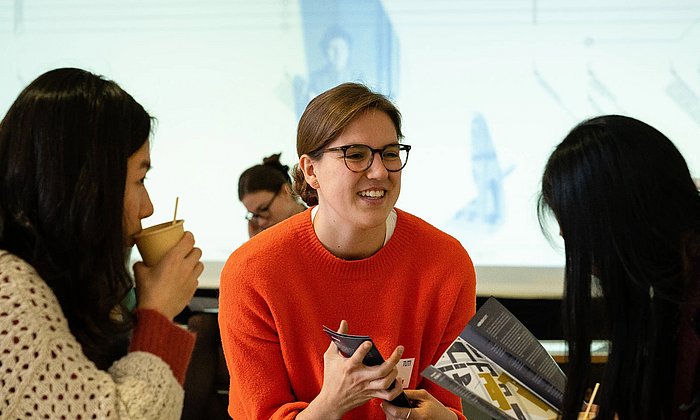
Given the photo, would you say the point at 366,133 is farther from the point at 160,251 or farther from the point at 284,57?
the point at 284,57

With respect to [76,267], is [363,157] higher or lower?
higher

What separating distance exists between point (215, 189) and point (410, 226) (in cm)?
206

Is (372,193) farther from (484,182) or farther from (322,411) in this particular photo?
(484,182)

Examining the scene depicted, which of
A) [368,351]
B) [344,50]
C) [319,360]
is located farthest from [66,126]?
[344,50]

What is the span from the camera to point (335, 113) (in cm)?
185

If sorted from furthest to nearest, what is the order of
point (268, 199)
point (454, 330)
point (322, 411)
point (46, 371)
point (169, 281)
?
1. point (268, 199)
2. point (454, 330)
3. point (322, 411)
4. point (169, 281)
5. point (46, 371)

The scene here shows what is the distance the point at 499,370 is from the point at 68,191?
87cm

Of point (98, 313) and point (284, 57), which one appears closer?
point (98, 313)

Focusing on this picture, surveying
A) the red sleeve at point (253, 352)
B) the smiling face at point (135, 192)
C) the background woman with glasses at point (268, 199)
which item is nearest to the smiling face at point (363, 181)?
the red sleeve at point (253, 352)

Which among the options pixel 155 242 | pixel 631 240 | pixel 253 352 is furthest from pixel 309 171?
pixel 631 240

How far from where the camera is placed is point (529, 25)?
11.9ft

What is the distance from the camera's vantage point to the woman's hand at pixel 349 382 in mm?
1627

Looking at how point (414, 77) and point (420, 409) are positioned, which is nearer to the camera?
point (420, 409)

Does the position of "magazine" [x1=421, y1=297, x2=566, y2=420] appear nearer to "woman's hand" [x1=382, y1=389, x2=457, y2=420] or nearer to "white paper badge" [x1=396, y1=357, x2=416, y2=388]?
"woman's hand" [x1=382, y1=389, x2=457, y2=420]
